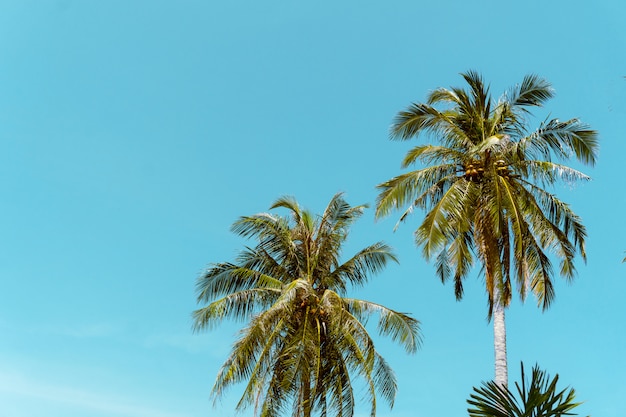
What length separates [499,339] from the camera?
61.1ft

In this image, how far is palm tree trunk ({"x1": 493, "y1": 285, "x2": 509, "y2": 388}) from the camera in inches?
711

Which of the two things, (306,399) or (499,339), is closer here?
(499,339)

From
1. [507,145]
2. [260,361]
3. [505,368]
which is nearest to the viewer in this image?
[505,368]

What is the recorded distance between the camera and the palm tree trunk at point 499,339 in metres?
18.0

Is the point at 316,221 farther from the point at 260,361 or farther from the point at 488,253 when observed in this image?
the point at 488,253

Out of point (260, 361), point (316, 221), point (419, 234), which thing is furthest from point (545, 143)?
point (260, 361)

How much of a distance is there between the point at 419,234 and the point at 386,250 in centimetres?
502

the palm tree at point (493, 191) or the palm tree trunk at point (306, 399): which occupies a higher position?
the palm tree at point (493, 191)

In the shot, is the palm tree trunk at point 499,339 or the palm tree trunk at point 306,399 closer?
the palm tree trunk at point 499,339

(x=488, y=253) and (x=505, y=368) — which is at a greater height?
(x=488, y=253)

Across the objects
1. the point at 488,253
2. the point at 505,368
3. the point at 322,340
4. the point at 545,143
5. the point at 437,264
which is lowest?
the point at 505,368

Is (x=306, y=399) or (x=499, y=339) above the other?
(x=499, y=339)

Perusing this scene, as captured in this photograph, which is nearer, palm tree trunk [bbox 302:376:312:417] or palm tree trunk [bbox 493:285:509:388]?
palm tree trunk [bbox 493:285:509:388]

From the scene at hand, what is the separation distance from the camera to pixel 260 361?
69.5 feet
